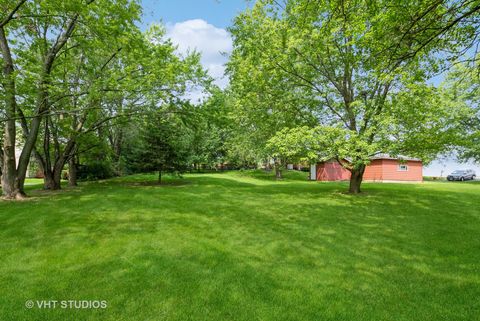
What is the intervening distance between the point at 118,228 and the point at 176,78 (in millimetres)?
9191

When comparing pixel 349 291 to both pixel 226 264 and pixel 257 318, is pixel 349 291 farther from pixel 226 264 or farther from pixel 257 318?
pixel 226 264

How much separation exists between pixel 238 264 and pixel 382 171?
2990 centimetres

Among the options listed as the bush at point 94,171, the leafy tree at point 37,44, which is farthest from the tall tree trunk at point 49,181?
the bush at point 94,171

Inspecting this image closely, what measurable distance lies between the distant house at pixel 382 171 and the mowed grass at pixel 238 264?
22.4 meters

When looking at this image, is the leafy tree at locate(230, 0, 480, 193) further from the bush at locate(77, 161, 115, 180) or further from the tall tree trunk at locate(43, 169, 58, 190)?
the bush at locate(77, 161, 115, 180)

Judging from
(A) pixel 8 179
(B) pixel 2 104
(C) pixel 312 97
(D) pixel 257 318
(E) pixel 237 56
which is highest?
(E) pixel 237 56

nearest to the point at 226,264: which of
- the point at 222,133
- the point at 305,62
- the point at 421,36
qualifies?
the point at 421,36

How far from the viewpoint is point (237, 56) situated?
16.3 metres

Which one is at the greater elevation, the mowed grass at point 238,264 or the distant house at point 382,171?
the distant house at point 382,171

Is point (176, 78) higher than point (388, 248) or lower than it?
higher

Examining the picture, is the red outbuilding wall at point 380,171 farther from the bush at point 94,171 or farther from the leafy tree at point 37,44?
the leafy tree at point 37,44

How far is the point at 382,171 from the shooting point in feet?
99.2

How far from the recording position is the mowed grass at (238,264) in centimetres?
366

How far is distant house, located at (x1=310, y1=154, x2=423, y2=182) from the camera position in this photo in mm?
30297
